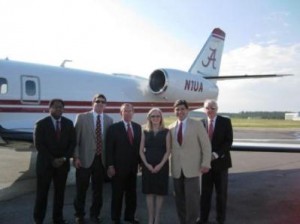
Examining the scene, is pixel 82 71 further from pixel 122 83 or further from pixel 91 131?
pixel 91 131

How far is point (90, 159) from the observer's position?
5.86 metres

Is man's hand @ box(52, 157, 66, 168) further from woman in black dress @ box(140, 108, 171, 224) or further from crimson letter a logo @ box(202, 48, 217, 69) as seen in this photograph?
crimson letter a logo @ box(202, 48, 217, 69)

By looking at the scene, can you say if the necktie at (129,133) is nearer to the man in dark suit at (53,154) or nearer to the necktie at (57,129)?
the man in dark suit at (53,154)

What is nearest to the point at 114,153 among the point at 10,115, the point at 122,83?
the point at 10,115

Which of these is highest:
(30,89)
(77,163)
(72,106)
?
(30,89)

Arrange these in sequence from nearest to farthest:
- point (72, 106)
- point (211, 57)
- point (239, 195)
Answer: point (239, 195) → point (72, 106) → point (211, 57)

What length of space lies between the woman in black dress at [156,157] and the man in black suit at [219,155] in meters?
0.84

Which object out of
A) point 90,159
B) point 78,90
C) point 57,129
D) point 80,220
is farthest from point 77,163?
point 78,90

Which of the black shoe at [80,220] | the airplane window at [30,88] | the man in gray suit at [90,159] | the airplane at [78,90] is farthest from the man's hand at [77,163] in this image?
the airplane window at [30,88]

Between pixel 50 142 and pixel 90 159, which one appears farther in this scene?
pixel 90 159

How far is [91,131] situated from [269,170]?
7213 mm

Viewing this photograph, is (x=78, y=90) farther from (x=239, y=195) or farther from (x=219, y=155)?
(x=219, y=155)

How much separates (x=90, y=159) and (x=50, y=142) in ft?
2.12

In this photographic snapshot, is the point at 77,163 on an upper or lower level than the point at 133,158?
lower
